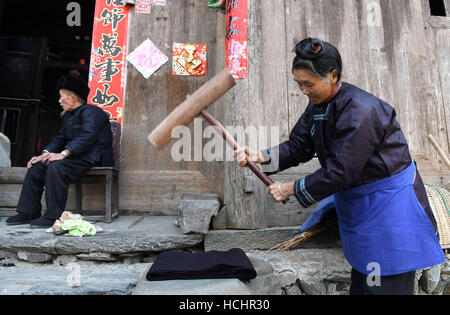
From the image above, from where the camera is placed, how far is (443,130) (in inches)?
134

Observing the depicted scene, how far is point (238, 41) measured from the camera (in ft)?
9.63

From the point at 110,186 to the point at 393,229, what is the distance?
9.44 feet

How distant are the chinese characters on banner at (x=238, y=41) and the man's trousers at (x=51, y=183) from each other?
2.01m

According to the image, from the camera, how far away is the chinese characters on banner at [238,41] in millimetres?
2908

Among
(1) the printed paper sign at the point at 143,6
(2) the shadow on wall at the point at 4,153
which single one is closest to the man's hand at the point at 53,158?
(2) the shadow on wall at the point at 4,153

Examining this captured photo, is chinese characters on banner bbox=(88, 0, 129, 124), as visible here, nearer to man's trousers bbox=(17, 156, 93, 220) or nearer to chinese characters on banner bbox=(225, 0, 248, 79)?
man's trousers bbox=(17, 156, 93, 220)

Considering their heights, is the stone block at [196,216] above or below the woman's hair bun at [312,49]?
below

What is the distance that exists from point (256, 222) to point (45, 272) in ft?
6.03

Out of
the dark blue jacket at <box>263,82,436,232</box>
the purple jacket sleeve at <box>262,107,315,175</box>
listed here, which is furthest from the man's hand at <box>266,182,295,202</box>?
the purple jacket sleeve at <box>262,107,315,175</box>

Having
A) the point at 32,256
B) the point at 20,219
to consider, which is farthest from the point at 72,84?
the point at 32,256

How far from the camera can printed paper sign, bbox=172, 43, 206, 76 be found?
4078mm

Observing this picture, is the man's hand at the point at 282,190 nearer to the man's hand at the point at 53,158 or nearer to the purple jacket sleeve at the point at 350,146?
the purple jacket sleeve at the point at 350,146
